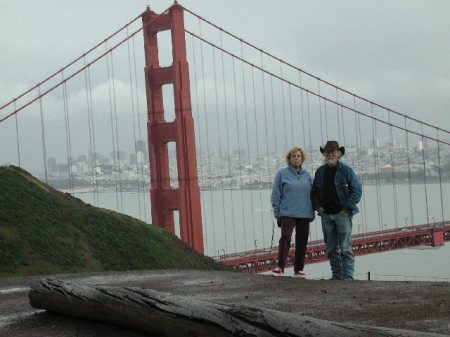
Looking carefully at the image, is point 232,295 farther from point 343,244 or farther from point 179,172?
point 179,172

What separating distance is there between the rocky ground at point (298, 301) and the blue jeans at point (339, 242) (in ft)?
1.17

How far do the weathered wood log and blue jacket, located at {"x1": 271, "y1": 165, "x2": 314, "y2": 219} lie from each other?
9.96ft

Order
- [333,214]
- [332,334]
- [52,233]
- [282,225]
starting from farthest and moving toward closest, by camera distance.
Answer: [52,233], [282,225], [333,214], [332,334]

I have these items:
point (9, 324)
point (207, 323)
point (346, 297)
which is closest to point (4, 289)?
point (9, 324)

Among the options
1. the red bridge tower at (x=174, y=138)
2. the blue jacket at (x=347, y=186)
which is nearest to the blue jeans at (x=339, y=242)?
the blue jacket at (x=347, y=186)

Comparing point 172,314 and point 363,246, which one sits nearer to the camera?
point 172,314

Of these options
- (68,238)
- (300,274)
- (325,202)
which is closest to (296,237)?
(300,274)

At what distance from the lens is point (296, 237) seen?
9672mm

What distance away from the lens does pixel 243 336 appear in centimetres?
468

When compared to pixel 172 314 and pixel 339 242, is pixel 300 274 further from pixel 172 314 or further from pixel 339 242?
pixel 172 314

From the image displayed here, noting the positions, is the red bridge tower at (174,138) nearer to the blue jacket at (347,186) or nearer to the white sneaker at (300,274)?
the white sneaker at (300,274)

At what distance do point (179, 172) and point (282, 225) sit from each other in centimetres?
2153

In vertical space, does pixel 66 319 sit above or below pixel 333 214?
below

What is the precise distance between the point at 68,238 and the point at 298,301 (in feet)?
52.6
